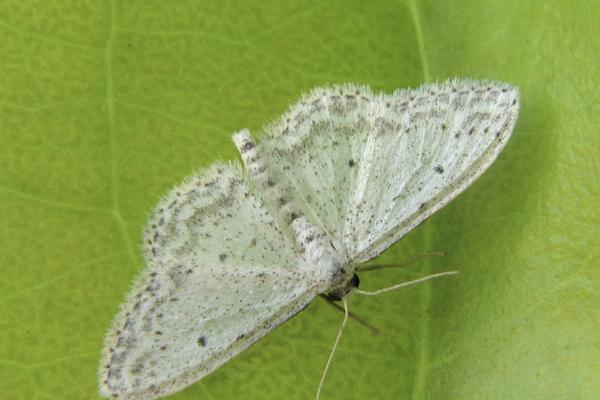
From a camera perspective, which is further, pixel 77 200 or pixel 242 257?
pixel 242 257

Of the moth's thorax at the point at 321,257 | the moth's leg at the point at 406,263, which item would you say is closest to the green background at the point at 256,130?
the moth's leg at the point at 406,263

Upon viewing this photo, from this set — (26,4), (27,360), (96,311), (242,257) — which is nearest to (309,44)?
(242,257)

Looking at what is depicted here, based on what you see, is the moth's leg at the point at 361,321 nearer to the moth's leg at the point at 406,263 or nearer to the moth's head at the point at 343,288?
the moth's head at the point at 343,288

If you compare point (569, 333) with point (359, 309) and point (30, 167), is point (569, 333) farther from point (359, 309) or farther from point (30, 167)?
point (30, 167)

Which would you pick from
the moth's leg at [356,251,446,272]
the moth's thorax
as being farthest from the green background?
the moth's thorax

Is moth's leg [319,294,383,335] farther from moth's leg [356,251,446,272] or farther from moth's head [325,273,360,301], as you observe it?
moth's leg [356,251,446,272]

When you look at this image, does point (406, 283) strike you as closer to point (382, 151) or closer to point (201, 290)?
point (382, 151)

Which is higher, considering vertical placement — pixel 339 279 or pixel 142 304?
pixel 339 279
